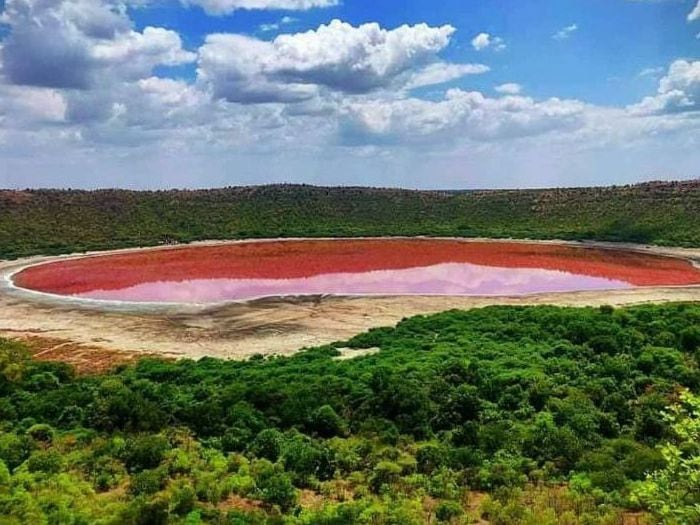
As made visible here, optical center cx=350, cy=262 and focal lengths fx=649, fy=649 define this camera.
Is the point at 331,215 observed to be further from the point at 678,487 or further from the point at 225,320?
the point at 678,487

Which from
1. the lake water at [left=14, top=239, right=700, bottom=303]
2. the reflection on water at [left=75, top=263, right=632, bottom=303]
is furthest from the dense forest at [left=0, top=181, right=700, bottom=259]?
the reflection on water at [left=75, top=263, right=632, bottom=303]

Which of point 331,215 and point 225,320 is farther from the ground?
point 331,215

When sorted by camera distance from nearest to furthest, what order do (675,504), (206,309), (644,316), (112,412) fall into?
(675,504)
(112,412)
(644,316)
(206,309)

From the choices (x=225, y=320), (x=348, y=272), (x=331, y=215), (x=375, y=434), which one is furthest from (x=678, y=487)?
(x=331, y=215)

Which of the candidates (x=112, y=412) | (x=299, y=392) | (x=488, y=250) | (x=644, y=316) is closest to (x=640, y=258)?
(x=488, y=250)

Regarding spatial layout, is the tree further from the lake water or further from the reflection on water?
the lake water

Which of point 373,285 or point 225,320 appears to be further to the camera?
point 373,285

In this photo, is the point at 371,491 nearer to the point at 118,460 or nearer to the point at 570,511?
the point at 570,511
